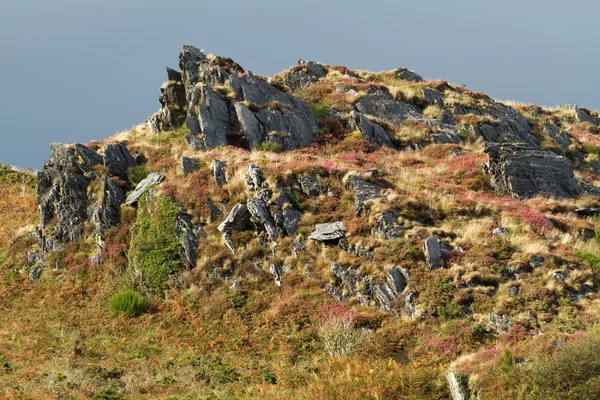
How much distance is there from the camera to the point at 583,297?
17641mm

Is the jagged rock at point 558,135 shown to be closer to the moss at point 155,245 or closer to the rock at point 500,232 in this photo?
the rock at point 500,232

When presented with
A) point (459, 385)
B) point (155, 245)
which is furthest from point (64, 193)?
point (459, 385)

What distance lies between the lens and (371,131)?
1593 inches

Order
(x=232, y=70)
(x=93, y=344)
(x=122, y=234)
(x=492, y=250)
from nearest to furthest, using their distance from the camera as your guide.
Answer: (x=93, y=344) < (x=492, y=250) < (x=122, y=234) < (x=232, y=70)

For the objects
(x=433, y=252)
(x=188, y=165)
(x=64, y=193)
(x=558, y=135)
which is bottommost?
(x=433, y=252)

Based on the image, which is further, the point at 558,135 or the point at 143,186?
the point at 558,135

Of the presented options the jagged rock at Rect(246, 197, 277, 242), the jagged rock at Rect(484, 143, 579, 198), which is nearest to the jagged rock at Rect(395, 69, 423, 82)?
the jagged rock at Rect(484, 143, 579, 198)

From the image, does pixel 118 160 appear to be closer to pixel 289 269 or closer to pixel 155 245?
pixel 155 245

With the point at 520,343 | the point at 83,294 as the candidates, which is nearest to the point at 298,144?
the point at 83,294

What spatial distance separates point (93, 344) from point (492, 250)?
59.1 ft

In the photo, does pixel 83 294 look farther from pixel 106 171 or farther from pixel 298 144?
pixel 298 144

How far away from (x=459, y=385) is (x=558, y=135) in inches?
1755

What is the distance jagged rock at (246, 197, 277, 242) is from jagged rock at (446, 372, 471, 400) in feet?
40.3

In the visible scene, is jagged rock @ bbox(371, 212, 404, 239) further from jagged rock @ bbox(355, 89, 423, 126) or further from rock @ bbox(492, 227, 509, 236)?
jagged rock @ bbox(355, 89, 423, 126)
